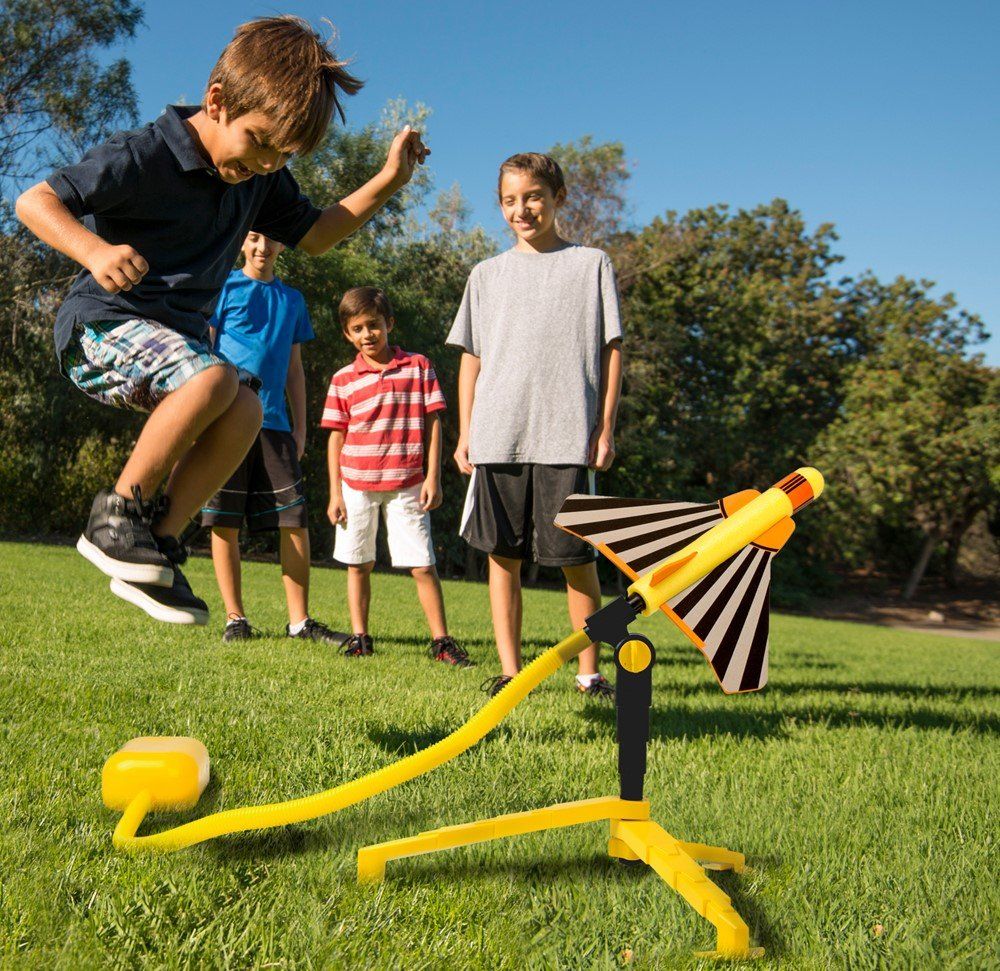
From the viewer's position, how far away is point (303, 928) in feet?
5.19

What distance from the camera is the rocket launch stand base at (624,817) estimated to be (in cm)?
175

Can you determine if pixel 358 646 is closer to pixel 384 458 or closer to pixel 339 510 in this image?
pixel 339 510

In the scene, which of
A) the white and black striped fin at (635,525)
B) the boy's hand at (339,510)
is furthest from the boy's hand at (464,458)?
the white and black striped fin at (635,525)

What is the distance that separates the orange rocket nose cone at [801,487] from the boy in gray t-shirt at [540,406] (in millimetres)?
1957

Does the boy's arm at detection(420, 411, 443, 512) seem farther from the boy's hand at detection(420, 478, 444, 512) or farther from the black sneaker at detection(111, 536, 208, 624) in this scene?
the black sneaker at detection(111, 536, 208, 624)

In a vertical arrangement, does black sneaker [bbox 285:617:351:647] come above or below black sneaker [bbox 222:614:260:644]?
below

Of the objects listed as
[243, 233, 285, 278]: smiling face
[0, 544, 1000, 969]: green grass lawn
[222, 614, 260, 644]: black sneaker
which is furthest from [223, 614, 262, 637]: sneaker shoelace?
[243, 233, 285, 278]: smiling face

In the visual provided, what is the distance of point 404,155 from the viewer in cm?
294

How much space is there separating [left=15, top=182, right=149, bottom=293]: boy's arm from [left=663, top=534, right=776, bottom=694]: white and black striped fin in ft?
4.91

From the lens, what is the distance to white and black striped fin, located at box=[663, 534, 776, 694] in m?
2.07

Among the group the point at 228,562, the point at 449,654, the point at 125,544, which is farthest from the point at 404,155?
the point at 228,562

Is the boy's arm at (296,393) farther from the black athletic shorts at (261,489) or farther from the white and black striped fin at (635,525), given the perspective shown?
the white and black striped fin at (635,525)

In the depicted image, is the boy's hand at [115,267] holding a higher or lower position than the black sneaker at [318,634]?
higher

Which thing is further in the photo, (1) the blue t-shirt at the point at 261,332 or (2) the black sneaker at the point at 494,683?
A: (1) the blue t-shirt at the point at 261,332
